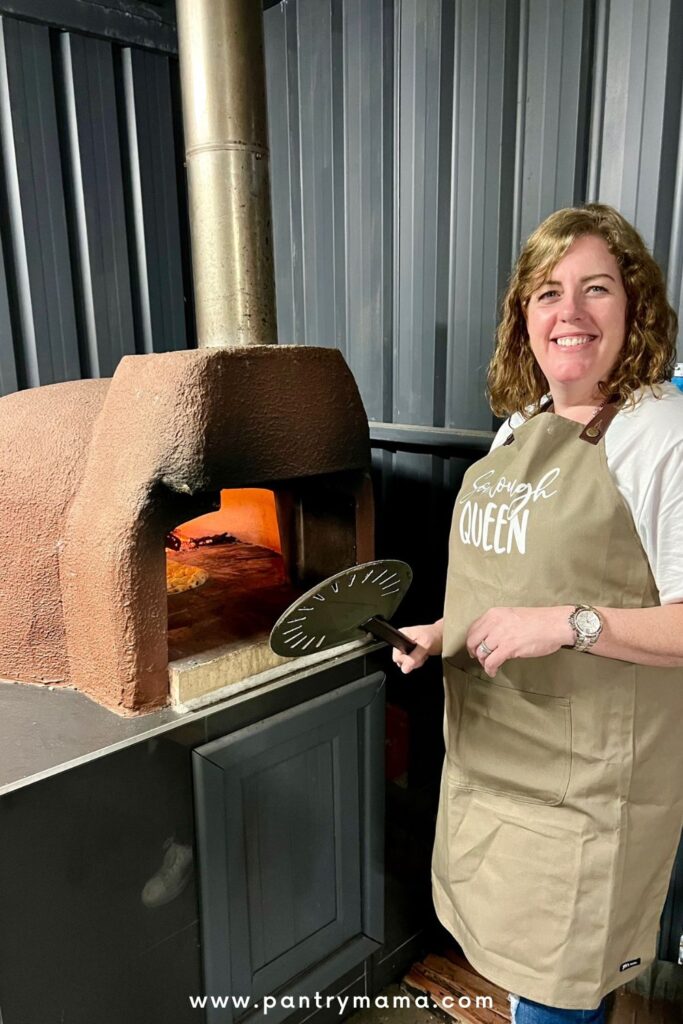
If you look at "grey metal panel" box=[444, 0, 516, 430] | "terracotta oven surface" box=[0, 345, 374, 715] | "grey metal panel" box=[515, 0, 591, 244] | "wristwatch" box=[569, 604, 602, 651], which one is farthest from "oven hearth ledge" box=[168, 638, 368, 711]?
"grey metal panel" box=[515, 0, 591, 244]

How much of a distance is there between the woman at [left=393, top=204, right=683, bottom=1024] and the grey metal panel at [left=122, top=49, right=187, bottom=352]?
1.36 metres

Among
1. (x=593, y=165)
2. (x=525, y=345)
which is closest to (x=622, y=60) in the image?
(x=593, y=165)

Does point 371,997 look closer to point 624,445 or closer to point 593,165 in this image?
point 624,445

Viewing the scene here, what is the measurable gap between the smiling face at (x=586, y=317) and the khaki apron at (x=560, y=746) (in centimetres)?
6

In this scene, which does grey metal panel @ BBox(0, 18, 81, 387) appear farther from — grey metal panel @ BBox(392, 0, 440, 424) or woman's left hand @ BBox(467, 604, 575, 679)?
woman's left hand @ BBox(467, 604, 575, 679)

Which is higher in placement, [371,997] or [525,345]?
[525,345]

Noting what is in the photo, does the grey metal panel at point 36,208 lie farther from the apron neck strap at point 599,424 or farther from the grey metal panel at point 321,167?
the apron neck strap at point 599,424

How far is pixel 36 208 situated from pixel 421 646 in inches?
60.3

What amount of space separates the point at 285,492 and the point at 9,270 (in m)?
0.98

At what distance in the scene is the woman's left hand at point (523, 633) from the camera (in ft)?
2.92

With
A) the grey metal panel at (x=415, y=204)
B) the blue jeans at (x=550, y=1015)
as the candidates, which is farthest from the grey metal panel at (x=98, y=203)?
the blue jeans at (x=550, y=1015)

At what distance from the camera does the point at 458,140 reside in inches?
63.0

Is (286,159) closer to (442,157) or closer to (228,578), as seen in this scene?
(442,157)

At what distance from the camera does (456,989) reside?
5.36ft
